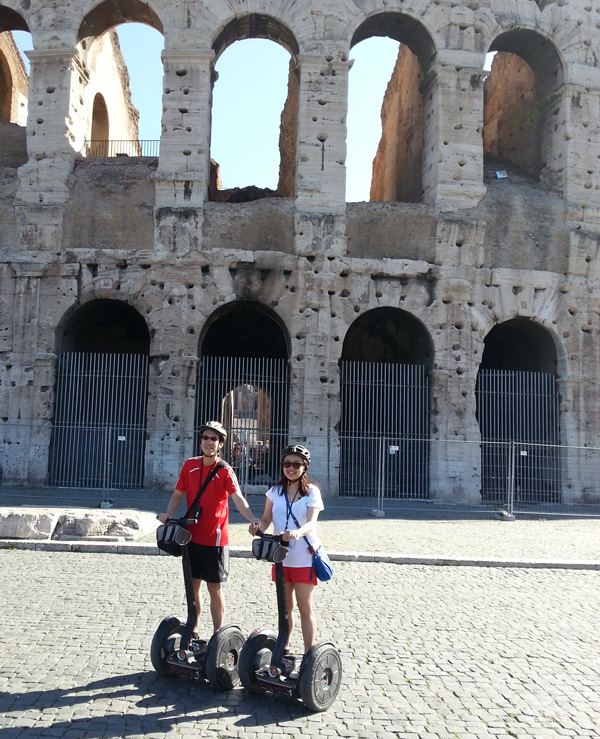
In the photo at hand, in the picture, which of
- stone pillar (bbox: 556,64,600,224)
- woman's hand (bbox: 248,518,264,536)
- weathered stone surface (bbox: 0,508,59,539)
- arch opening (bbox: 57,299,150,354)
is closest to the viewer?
woman's hand (bbox: 248,518,264,536)

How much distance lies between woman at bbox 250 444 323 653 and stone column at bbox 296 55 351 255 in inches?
385

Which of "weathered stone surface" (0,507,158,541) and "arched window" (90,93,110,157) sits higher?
"arched window" (90,93,110,157)

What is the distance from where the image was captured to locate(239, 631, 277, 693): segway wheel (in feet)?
11.1

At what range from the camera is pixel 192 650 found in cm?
362

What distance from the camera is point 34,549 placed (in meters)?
7.05

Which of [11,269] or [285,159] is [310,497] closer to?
[11,269]

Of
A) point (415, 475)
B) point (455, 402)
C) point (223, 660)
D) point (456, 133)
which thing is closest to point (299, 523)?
point (223, 660)

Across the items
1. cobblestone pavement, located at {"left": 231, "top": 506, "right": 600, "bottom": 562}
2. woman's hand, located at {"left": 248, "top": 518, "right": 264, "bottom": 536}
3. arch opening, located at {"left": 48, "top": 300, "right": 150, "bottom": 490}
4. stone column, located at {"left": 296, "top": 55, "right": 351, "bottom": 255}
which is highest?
stone column, located at {"left": 296, "top": 55, "right": 351, "bottom": 255}

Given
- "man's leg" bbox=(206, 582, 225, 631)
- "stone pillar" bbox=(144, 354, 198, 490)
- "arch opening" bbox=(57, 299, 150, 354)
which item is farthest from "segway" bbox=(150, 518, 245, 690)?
"arch opening" bbox=(57, 299, 150, 354)

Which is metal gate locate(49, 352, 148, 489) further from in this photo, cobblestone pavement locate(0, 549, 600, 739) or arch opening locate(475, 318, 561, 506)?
arch opening locate(475, 318, 561, 506)

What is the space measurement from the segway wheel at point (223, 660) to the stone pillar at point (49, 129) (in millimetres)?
11317

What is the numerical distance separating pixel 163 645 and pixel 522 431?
36.8ft

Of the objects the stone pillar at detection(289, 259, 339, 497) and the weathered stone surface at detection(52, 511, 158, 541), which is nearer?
the weathered stone surface at detection(52, 511, 158, 541)

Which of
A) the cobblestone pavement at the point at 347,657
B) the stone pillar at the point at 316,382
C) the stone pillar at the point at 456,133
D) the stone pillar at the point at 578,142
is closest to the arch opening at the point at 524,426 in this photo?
the stone pillar at the point at 578,142
